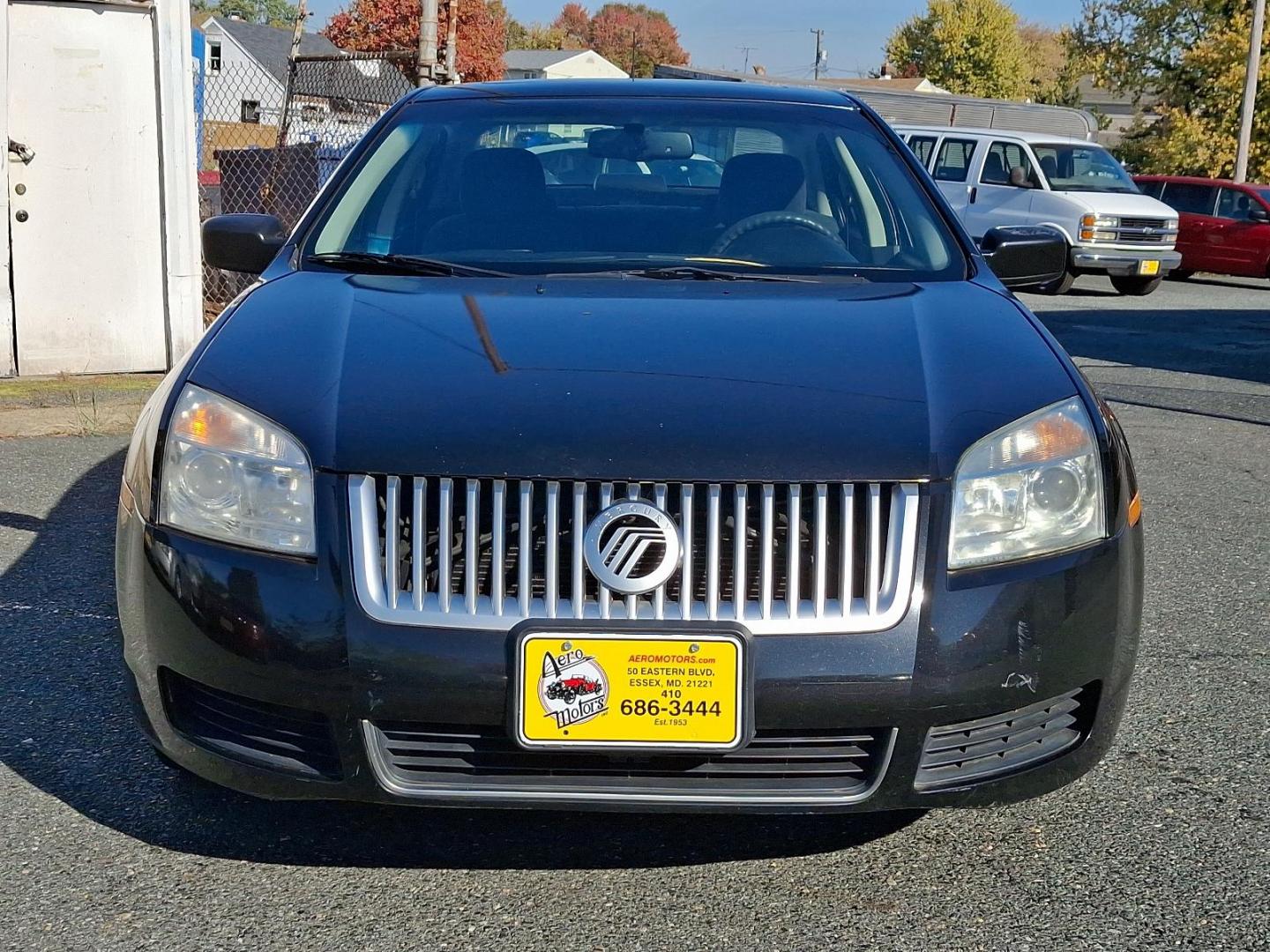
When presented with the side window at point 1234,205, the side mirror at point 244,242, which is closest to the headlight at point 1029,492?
the side mirror at point 244,242

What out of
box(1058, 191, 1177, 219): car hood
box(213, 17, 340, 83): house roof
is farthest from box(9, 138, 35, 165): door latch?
box(213, 17, 340, 83): house roof

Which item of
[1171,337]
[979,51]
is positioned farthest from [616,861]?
[979,51]

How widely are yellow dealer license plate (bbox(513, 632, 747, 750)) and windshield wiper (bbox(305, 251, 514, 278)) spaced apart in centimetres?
128

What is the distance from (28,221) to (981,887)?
6943 mm

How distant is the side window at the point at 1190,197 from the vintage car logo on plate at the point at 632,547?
19917mm

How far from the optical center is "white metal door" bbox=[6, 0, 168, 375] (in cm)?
809

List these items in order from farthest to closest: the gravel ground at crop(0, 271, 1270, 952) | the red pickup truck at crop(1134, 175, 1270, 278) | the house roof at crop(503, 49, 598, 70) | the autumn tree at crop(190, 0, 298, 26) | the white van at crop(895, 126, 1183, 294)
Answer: the autumn tree at crop(190, 0, 298, 26), the house roof at crop(503, 49, 598, 70), the red pickup truck at crop(1134, 175, 1270, 278), the white van at crop(895, 126, 1183, 294), the gravel ground at crop(0, 271, 1270, 952)

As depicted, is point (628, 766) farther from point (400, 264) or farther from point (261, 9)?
point (261, 9)

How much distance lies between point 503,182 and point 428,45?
7.17m

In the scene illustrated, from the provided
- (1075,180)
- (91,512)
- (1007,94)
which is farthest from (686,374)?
(1007,94)

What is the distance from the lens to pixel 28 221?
8156 millimetres

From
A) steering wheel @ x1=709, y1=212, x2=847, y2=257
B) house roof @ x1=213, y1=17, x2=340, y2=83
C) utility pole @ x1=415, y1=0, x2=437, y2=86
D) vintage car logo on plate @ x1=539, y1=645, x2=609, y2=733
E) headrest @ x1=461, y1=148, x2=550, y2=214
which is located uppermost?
house roof @ x1=213, y1=17, x2=340, y2=83

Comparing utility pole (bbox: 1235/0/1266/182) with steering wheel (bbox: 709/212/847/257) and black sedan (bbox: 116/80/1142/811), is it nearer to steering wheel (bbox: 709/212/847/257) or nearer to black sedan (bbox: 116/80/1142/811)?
steering wheel (bbox: 709/212/847/257)

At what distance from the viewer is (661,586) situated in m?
2.44
